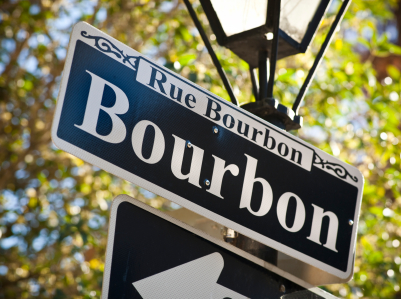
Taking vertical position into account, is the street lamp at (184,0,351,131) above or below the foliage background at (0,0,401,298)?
below

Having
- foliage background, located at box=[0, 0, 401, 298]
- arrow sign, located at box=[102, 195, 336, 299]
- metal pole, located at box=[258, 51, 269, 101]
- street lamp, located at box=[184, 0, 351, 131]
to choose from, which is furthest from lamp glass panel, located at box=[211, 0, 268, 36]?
foliage background, located at box=[0, 0, 401, 298]

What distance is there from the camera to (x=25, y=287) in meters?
4.27

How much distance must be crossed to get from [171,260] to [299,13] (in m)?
0.98

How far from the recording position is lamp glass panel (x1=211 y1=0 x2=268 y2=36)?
1465mm

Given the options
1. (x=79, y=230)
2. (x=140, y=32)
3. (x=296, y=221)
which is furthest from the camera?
(x=140, y=32)

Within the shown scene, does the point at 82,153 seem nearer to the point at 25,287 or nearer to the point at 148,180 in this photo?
the point at 148,180

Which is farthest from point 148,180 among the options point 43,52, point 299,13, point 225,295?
point 43,52

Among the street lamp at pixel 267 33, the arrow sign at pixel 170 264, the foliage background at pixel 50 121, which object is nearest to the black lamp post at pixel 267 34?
the street lamp at pixel 267 33

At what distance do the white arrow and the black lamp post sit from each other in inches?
22.0

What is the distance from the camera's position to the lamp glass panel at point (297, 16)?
151 centimetres

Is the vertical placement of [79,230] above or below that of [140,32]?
below

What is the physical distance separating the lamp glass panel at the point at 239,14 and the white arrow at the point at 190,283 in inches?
31.6

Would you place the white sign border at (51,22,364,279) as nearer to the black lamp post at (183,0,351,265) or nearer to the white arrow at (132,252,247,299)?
the white arrow at (132,252,247,299)

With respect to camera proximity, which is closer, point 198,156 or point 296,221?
point 198,156
